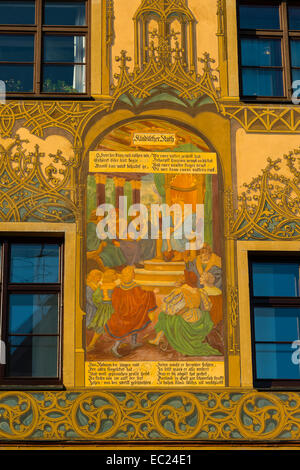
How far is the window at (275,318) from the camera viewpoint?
12.0 meters

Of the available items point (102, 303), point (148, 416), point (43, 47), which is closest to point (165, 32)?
point (43, 47)

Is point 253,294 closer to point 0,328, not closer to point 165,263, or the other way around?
point 165,263

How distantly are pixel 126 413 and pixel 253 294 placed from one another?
1.87 m

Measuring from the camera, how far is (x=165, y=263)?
1214cm

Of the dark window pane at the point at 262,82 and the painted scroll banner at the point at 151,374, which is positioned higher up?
the dark window pane at the point at 262,82

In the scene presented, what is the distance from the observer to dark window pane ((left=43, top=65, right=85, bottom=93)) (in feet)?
42.0

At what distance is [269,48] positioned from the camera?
43.1ft

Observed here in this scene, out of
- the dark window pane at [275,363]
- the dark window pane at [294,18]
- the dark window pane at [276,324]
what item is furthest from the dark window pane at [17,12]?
the dark window pane at [275,363]

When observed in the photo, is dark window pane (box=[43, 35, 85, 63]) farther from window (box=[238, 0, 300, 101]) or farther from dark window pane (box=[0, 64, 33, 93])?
window (box=[238, 0, 300, 101])

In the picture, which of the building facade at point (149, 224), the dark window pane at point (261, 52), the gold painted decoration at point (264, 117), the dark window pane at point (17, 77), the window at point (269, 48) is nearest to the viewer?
the building facade at point (149, 224)

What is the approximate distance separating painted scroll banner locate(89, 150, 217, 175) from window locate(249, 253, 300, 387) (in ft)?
3.62

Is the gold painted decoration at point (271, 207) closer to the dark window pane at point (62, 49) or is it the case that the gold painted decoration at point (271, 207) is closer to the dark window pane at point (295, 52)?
the dark window pane at point (295, 52)

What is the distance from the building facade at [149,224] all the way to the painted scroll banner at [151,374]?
0.05 feet

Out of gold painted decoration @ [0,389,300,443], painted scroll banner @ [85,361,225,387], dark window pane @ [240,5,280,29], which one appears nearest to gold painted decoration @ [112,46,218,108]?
dark window pane @ [240,5,280,29]
